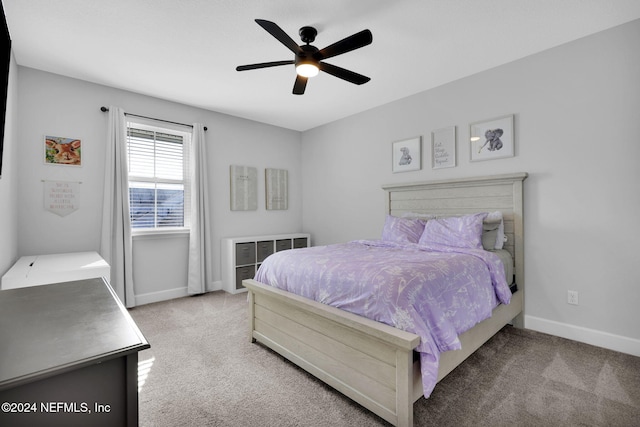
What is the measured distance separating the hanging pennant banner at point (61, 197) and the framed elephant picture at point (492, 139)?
415 cm

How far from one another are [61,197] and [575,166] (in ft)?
15.8

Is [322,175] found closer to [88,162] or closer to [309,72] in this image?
[309,72]

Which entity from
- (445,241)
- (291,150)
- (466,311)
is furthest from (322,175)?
(466,311)

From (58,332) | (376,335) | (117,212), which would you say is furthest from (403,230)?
(117,212)

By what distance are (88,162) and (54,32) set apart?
51.5 inches

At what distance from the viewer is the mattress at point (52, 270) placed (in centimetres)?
209

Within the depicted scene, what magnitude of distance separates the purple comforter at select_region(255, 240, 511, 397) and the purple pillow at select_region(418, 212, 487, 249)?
0.17m

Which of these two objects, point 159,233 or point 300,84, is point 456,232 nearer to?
point 300,84

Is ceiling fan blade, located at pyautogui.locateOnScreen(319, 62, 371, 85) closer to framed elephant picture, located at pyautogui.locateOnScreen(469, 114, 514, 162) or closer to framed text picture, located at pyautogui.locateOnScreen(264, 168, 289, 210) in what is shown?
framed elephant picture, located at pyautogui.locateOnScreen(469, 114, 514, 162)

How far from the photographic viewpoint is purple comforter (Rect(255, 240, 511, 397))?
1613mm

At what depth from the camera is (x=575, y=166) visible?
8.56 ft

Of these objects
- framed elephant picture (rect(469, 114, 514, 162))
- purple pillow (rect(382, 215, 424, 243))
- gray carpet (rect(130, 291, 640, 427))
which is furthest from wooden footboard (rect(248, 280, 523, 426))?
framed elephant picture (rect(469, 114, 514, 162))

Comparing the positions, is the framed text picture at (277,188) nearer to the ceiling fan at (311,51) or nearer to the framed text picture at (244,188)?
the framed text picture at (244,188)

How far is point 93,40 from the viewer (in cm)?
253
